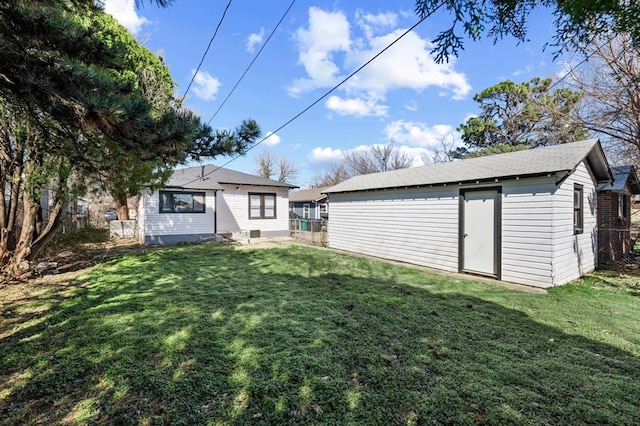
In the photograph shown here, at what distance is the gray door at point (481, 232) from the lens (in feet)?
24.1

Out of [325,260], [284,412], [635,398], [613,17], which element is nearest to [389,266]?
[325,260]

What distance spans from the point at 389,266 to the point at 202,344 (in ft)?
21.1

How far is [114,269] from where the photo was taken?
7.79 meters

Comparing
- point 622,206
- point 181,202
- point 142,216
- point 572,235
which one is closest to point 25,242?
point 142,216

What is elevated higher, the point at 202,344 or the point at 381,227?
the point at 381,227

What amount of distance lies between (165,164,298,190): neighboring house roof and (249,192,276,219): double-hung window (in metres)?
0.76

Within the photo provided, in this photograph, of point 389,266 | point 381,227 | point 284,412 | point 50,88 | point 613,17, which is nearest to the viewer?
point 613,17

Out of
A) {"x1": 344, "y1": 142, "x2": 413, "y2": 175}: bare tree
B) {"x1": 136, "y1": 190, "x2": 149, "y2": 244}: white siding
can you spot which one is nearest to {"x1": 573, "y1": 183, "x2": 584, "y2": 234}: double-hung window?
{"x1": 136, "y1": 190, "x2": 149, "y2": 244}: white siding

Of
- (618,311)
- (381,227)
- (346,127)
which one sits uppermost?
(346,127)

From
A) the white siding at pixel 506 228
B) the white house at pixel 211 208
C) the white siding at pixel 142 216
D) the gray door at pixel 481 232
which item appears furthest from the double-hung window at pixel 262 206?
the gray door at pixel 481 232

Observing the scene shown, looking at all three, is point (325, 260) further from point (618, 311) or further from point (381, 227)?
point (618, 311)

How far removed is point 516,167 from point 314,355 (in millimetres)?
7027

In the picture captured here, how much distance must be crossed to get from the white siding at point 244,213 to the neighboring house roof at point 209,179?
0.32m

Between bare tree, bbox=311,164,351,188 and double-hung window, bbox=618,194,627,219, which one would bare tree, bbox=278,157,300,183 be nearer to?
bare tree, bbox=311,164,351,188
